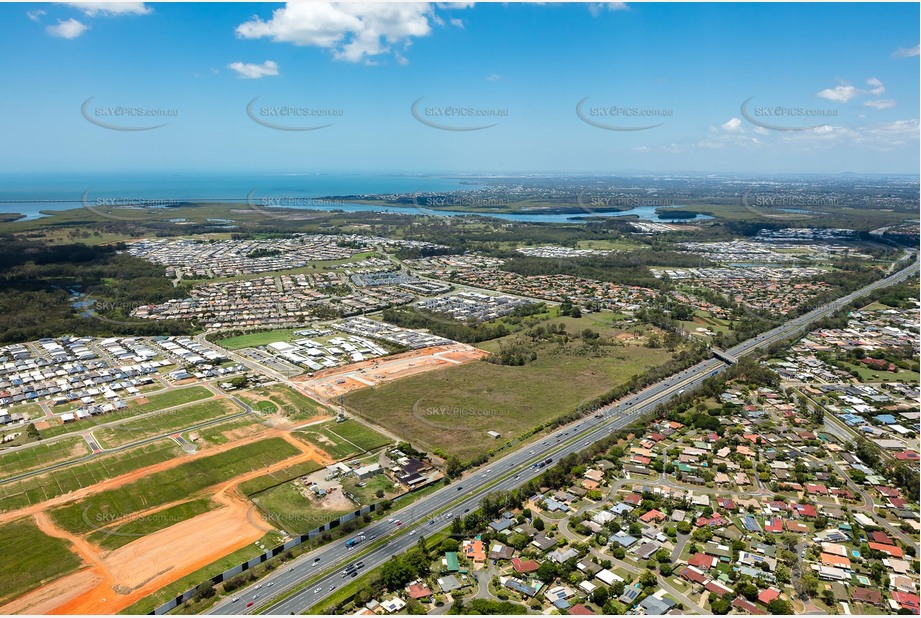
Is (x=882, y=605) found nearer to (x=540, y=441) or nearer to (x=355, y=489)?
(x=540, y=441)

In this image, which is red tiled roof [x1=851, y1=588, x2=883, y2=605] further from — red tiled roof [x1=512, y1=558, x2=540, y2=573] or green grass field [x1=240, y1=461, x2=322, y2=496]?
green grass field [x1=240, y1=461, x2=322, y2=496]

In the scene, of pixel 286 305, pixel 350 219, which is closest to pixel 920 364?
pixel 286 305

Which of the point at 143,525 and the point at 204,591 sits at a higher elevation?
the point at 143,525

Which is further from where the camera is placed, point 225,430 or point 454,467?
point 225,430

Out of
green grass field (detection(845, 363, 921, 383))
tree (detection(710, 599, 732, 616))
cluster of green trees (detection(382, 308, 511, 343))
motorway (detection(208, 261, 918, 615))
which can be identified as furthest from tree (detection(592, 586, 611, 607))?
cluster of green trees (detection(382, 308, 511, 343))

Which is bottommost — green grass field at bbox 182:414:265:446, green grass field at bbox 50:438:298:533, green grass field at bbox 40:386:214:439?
green grass field at bbox 50:438:298:533

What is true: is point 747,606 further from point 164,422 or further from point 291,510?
point 164,422

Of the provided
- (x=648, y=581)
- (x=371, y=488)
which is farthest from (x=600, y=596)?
(x=371, y=488)
